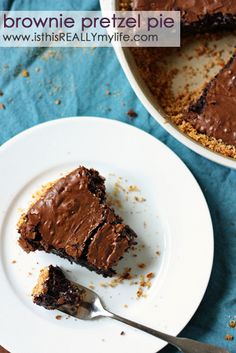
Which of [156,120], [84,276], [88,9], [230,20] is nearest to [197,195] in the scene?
[156,120]

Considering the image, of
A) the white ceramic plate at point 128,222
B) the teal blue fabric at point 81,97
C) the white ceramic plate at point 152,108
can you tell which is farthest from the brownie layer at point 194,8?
the white ceramic plate at point 128,222

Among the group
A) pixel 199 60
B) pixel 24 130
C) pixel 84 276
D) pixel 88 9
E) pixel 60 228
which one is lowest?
pixel 84 276

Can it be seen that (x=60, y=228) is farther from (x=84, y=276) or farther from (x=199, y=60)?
(x=199, y=60)

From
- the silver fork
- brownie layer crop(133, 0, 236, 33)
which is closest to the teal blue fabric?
brownie layer crop(133, 0, 236, 33)

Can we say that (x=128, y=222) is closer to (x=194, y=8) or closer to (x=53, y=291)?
(x=53, y=291)

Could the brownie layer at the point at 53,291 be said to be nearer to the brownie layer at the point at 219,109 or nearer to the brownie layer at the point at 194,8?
the brownie layer at the point at 219,109

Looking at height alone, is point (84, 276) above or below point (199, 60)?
below
